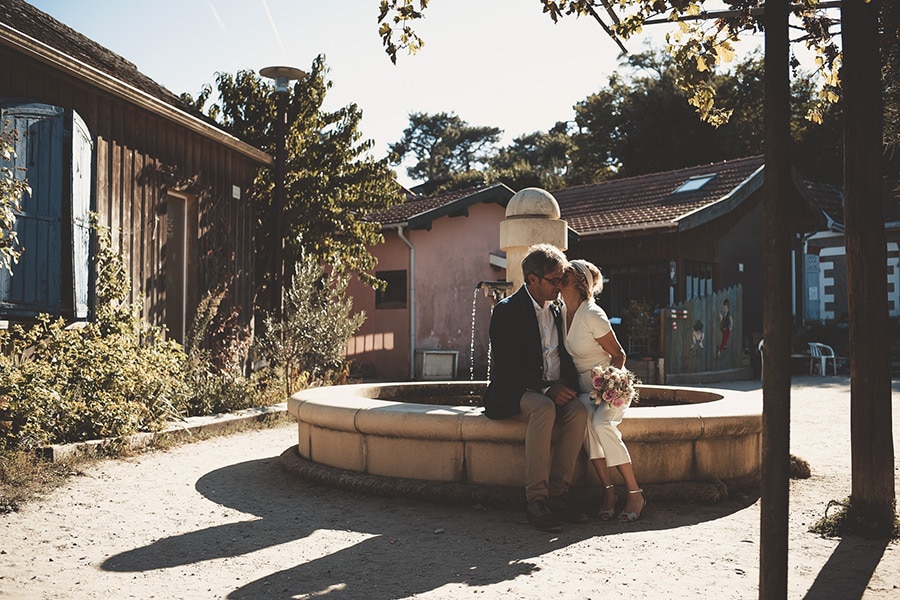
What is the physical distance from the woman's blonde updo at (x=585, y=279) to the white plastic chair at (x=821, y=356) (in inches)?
555

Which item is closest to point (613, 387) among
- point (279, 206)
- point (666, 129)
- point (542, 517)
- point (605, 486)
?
point (605, 486)

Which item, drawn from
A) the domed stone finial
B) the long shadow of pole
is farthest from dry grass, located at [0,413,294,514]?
the long shadow of pole

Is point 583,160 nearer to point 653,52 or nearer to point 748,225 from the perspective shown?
point 653,52

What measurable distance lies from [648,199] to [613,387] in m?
16.2

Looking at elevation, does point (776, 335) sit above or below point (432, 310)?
below

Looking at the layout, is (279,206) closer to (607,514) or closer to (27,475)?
(27,475)

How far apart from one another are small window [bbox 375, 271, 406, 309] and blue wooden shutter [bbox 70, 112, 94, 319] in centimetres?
899

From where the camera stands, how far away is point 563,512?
5.34 m

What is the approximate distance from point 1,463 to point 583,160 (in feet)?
118

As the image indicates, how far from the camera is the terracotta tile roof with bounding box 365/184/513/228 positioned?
16781mm

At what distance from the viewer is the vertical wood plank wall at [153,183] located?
9180mm

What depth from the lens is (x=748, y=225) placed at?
72.4 feet

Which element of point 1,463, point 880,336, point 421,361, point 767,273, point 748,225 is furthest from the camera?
point 748,225

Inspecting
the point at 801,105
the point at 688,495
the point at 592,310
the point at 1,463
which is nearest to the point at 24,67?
the point at 1,463
